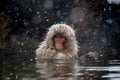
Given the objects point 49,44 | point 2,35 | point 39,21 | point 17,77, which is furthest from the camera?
point 39,21

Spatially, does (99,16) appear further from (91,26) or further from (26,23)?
(26,23)

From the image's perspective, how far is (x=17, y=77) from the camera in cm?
676

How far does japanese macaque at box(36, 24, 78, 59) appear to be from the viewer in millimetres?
12180

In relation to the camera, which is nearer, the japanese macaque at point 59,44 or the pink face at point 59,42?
the japanese macaque at point 59,44

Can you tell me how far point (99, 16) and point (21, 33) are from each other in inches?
141

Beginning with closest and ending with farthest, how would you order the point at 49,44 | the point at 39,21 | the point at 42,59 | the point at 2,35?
the point at 42,59
the point at 49,44
the point at 2,35
the point at 39,21

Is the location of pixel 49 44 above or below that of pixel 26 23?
below

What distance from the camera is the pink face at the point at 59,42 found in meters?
12.3

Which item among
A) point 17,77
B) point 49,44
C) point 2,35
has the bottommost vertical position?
point 17,77

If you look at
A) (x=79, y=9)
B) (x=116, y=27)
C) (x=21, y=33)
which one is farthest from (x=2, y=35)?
(x=116, y=27)

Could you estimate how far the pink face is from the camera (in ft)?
40.3

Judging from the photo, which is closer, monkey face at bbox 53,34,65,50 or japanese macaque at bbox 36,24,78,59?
japanese macaque at bbox 36,24,78,59

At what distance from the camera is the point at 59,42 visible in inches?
489

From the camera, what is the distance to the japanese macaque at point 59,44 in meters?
12.2
